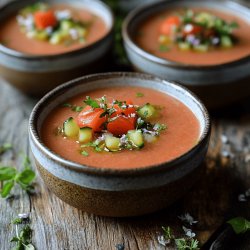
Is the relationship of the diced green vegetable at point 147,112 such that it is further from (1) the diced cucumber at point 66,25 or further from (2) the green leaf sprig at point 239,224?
(1) the diced cucumber at point 66,25

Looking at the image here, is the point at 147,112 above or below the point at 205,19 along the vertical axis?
above

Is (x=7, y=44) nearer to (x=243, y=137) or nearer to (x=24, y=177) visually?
(x=24, y=177)

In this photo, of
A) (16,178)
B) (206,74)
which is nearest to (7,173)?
(16,178)

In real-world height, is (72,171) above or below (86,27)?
above

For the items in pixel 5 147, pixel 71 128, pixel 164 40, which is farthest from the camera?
pixel 164 40

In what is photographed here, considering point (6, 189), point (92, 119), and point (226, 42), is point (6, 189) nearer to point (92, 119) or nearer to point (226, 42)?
point (92, 119)

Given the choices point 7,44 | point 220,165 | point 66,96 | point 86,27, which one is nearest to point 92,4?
point 86,27

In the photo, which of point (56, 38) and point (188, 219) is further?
point (56, 38)
